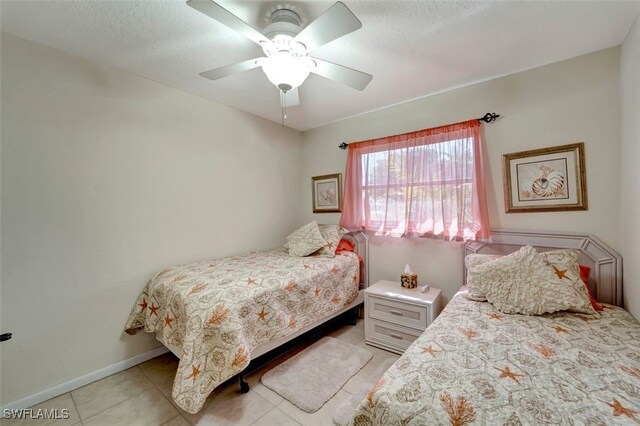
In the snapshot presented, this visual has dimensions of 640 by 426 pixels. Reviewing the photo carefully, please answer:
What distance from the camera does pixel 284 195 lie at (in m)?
3.58

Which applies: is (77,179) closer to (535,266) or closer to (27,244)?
Result: (27,244)

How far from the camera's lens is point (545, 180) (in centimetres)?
205

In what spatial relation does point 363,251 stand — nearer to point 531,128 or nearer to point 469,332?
point 469,332

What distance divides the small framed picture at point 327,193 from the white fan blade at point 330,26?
2.06 meters

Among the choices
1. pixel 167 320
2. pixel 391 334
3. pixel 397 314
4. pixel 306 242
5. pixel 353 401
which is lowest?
pixel 353 401

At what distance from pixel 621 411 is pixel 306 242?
245 cm

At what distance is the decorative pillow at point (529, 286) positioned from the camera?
1.54 metres

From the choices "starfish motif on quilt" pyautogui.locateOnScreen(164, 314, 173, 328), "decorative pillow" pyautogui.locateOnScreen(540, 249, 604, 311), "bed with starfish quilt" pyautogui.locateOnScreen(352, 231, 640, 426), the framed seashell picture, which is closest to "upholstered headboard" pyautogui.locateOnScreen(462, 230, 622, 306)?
"bed with starfish quilt" pyautogui.locateOnScreen(352, 231, 640, 426)

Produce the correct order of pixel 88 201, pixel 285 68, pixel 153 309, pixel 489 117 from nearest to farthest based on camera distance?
1. pixel 285 68
2. pixel 88 201
3. pixel 153 309
4. pixel 489 117

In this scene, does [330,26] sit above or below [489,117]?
above

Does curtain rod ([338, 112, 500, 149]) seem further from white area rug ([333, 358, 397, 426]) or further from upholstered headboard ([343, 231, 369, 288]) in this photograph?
white area rug ([333, 358, 397, 426])

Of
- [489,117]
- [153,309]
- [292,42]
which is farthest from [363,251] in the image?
[292,42]

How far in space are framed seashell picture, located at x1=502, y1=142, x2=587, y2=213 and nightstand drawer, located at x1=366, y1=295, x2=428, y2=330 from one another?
1210 millimetres

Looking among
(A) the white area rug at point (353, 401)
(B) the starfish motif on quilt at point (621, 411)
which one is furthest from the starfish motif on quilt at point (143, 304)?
(B) the starfish motif on quilt at point (621, 411)
